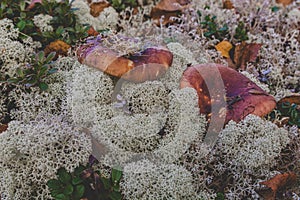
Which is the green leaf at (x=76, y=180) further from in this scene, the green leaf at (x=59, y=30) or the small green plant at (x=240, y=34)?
the small green plant at (x=240, y=34)

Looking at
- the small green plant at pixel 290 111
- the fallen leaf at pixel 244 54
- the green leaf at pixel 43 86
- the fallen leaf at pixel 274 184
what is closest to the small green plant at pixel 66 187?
the green leaf at pixel 43 86

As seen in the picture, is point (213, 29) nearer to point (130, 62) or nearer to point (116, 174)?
point (130, 62)

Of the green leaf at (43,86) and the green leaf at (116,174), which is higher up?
the green leaf at (43,86)

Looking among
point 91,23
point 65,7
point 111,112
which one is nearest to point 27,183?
point 111,112

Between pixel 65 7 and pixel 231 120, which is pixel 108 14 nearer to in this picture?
pixel 65 7

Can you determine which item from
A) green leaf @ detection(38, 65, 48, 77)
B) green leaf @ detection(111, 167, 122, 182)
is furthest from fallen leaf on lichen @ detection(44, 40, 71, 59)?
green leaf @ detection(111, 167, 122, 182)

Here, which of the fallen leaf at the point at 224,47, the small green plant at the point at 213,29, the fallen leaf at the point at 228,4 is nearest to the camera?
the fallen leaf at the point at 224,47
